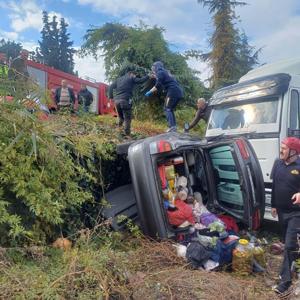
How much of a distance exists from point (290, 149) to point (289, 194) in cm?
52

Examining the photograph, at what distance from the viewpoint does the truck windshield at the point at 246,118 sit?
6406 millimetres

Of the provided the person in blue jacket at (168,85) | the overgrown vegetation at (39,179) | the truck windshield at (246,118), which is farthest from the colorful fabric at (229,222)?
the person in blue jacket at (168,85)

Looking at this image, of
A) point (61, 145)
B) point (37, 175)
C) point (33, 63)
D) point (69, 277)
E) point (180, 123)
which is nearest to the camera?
point (69, 277)

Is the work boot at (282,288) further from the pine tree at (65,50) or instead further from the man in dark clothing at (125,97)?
the pine tree at (65,50)

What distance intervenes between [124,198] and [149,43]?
323 inches

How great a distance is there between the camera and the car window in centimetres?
514

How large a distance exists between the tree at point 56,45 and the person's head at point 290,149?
4371cm

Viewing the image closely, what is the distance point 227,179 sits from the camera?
539 centimetres

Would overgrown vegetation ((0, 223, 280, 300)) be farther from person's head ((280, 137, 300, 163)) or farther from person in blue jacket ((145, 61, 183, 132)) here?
person in blue jacket ((145, 61, 183, 132))

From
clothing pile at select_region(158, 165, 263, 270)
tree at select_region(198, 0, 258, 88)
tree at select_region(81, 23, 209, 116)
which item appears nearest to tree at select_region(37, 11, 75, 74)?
tree at select_region(198, 0, 258, 88)

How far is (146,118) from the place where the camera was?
11734mm

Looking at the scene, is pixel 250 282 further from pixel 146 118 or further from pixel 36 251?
pixel 146 118

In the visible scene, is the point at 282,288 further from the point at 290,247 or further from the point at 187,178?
the point at 187,178

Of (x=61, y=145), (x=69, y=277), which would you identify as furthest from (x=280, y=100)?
(x=69, y=277)
